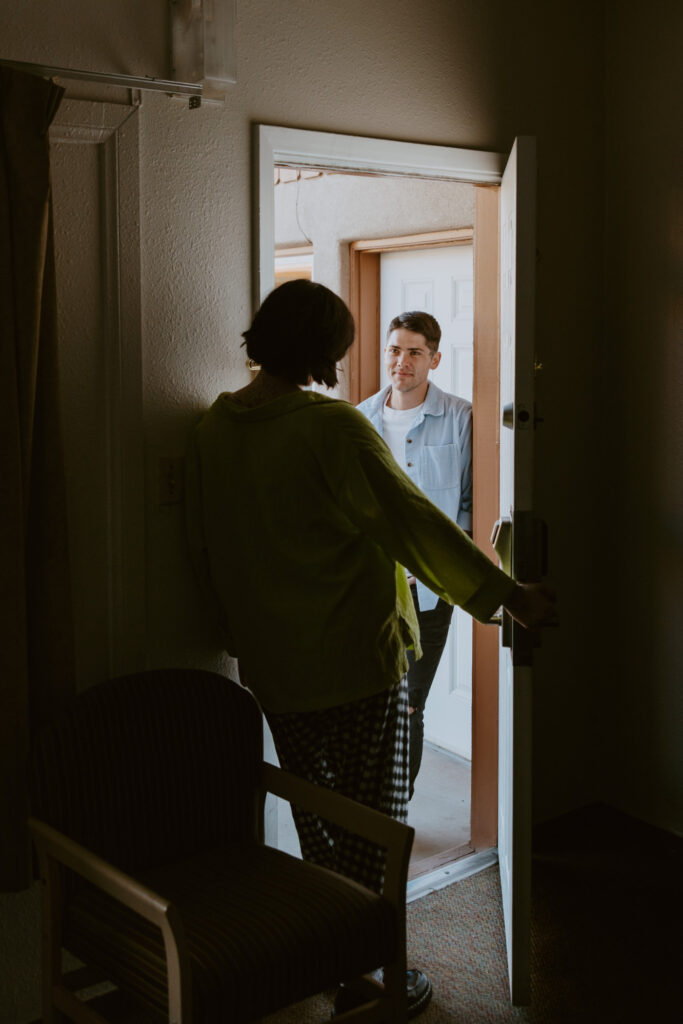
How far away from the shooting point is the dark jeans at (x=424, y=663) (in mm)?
3102

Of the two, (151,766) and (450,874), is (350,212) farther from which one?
(151,766)

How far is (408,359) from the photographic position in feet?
10.6

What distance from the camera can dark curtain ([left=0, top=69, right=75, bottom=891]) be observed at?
1831mm

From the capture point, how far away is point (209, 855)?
1.98m

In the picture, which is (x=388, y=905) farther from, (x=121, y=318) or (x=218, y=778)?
(x=121, y=318)

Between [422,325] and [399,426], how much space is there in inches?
12.8

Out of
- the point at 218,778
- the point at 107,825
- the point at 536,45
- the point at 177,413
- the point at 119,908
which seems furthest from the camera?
the point at 536,45

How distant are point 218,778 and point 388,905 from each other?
1.43ft

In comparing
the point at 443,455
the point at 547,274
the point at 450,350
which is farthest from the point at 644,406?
the point at 450,350

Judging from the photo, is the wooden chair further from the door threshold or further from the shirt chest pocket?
the shirt chest pocket

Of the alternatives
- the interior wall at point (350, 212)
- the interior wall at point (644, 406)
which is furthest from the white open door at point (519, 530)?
the interior wall at point (350, 212)

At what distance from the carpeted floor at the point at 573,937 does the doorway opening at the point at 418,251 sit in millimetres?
244

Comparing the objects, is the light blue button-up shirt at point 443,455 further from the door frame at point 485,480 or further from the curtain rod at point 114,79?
the curtain rod at point 114,79

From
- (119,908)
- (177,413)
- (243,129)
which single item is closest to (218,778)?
(119,908)
